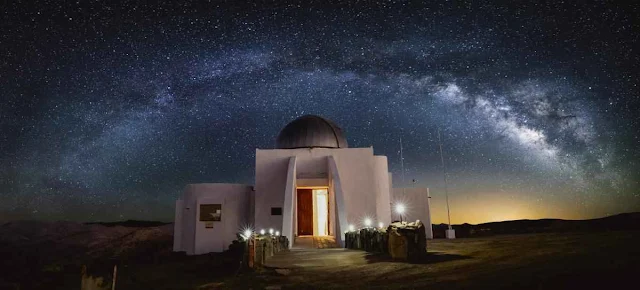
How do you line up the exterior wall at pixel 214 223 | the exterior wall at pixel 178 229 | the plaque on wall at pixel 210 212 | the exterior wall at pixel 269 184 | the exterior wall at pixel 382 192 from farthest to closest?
the exterior wall at pixel 178 229, the plaque on wall at pixel 210 212, the exterior wall at pixel 214 223, the exterior wall at pixel 269 184, the exterior wall at pixel 382 192

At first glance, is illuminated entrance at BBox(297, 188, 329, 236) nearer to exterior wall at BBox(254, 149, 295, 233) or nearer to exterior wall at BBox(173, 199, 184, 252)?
exterior wall at BBox(254, 149, 295, 233)

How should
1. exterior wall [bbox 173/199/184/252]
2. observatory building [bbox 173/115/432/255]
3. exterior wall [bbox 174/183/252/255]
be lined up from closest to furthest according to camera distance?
observatory building [bbox 173/115/432/255]
exterior wall [bbox 174/183/252/255]
exterior wall [bbox 173/199/184/252]

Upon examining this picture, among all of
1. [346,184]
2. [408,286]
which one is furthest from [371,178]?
[408,286]

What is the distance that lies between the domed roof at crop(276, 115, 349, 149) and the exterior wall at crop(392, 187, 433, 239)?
245 inches

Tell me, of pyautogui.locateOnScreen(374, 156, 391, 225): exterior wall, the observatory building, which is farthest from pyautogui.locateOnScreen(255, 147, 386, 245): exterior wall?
pyautogui.locateOnScreen(374, 156, 391, 225): exterior wall

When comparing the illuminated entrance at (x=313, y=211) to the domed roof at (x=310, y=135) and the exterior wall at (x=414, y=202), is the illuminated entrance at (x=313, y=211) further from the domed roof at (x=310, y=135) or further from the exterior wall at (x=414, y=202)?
the exterior wall at (x=414, y=202)

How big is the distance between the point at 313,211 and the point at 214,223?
695cm

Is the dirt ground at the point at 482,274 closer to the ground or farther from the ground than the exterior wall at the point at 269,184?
closer to the ground

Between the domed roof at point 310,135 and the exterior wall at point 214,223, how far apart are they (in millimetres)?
4785

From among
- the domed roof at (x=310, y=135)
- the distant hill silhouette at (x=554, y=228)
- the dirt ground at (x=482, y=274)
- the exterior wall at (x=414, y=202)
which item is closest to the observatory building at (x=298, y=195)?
the domed roof at (x=310, y=135)

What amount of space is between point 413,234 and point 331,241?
9.68 meters

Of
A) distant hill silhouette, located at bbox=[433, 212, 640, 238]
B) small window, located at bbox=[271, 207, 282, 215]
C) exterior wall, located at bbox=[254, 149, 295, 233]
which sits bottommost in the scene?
distant hill silhouette, located at bbox=[433, 212, 640, 238]

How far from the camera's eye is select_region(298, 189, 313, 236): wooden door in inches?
903

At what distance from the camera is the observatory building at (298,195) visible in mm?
20670
